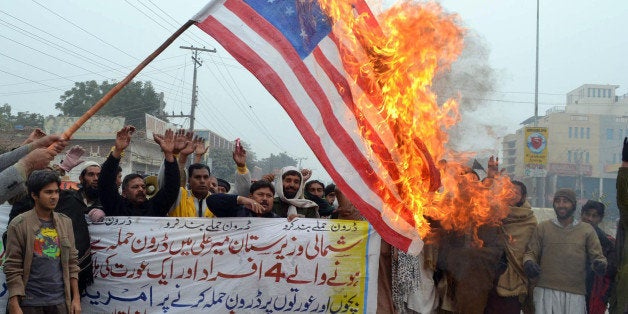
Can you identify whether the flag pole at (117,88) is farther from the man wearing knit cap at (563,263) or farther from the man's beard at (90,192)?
the man wearing knit cap at (563,263)

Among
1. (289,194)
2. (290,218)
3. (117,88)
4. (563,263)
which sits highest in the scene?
(117,88)

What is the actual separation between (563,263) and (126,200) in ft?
15.8

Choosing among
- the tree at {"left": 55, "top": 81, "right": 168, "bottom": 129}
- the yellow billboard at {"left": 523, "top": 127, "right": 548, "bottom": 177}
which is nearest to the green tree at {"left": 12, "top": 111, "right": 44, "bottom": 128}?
the tree at {"left": 55, "top": 81, "right": 168, "bottom": 129}

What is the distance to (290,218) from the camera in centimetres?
593

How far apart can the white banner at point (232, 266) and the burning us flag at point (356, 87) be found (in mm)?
952

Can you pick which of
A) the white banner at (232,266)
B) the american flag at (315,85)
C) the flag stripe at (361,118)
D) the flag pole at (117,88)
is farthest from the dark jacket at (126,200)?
the flag stripe at (361,118)

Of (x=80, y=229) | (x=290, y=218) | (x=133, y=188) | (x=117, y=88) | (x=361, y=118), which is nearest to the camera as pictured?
(x=117, y=88)

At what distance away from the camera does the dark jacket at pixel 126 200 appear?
5.58 meters

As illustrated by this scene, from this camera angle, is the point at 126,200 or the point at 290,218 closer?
the point at 290,218

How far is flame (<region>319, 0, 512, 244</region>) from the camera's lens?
5.01m

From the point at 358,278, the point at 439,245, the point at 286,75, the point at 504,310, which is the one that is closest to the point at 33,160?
the point at 286,75

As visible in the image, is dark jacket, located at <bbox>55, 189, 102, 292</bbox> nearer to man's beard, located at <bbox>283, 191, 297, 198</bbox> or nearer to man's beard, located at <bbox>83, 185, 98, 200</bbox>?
man's beard, located at <bbox>83, 185, 98, 200</bbox>

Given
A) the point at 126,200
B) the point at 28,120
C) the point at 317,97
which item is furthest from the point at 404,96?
the point at 28,120

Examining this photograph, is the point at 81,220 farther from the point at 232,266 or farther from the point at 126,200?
the point at 232,266
